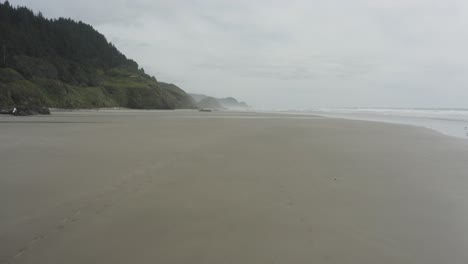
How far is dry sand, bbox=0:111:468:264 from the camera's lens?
2457 mm

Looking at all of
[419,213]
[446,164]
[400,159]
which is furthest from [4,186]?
[446,164]

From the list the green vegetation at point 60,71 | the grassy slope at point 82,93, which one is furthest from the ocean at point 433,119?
the green vegetation at point 60,71

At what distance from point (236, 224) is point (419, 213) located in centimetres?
248

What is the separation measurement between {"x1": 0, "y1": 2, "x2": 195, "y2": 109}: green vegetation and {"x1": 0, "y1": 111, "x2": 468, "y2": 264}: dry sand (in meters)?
35.6

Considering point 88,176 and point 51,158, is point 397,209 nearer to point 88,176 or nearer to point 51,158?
point 88,176

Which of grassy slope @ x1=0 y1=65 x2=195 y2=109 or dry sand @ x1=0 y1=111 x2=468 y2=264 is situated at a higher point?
grassy slope @ x1=0 y1=65 x2=195 y2=109

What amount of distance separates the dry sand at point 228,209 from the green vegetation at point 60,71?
117ft

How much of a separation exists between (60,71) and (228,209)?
220ft

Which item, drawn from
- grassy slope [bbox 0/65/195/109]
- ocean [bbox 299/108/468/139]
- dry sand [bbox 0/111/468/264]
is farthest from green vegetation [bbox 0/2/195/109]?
ocean [bbox 299/108/468/139]

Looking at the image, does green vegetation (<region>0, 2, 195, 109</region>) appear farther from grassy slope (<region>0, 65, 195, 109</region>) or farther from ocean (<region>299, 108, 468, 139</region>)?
ocean (<region>299, 108, 468, 139</region>)

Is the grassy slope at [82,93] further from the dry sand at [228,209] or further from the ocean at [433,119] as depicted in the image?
the ocean at [433,119]

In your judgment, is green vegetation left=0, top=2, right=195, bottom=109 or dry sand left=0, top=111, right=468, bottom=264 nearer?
dry sand left=0, top=111, right=468, bottom=264

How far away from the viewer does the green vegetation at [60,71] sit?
4059cm

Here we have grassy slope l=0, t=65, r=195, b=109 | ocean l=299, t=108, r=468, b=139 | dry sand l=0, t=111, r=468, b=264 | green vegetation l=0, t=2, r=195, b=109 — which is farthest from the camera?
green vegetation l=0, t=2, r=195, b=109
